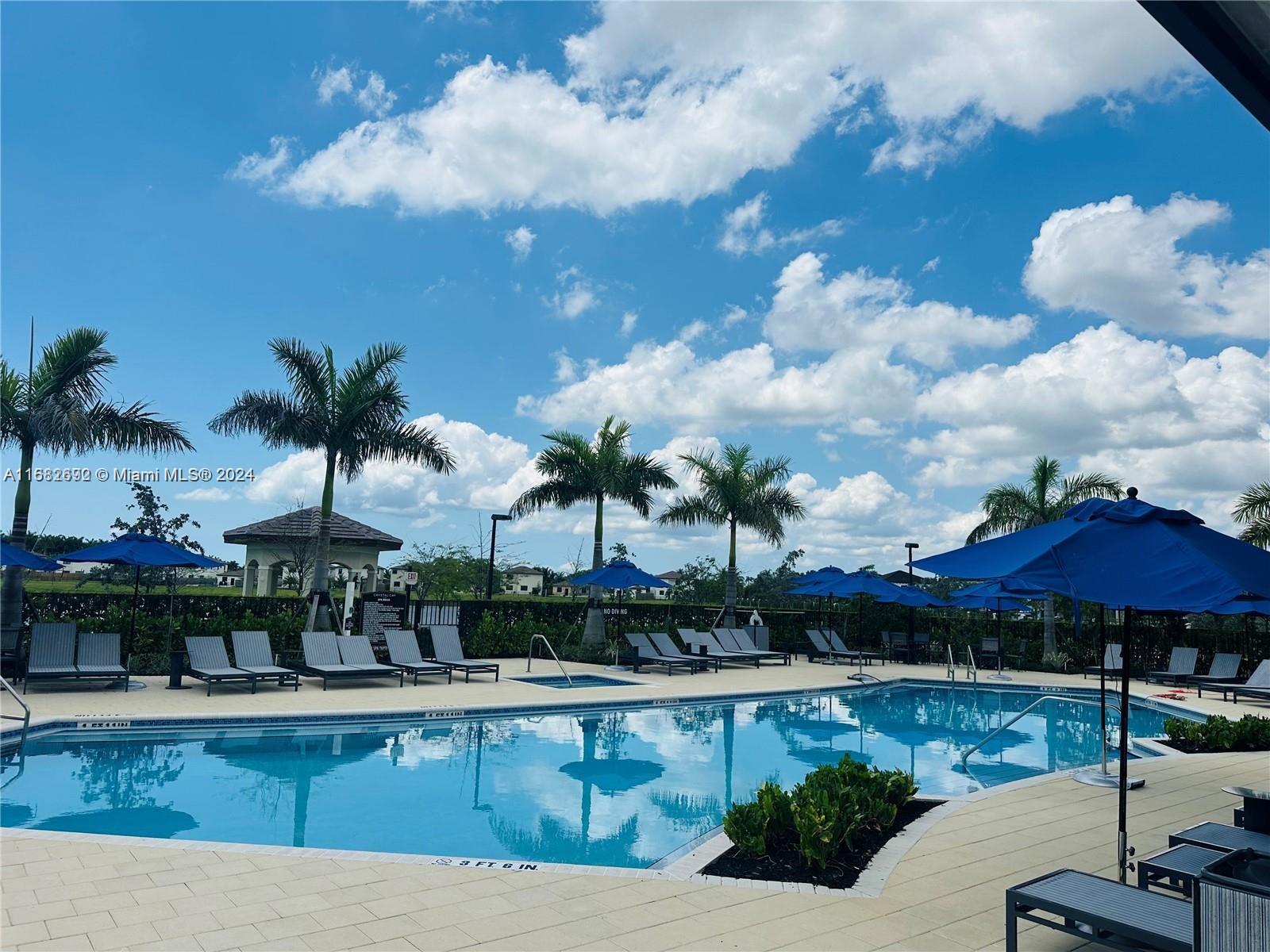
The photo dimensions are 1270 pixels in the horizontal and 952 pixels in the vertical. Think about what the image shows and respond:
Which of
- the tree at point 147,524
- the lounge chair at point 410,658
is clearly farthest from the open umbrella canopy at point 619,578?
the tree at point 147,524

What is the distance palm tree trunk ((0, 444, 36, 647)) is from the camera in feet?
45.7

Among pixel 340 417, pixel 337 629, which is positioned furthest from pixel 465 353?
pixel 337 629

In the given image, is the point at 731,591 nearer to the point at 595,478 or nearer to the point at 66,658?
the point at 595,478

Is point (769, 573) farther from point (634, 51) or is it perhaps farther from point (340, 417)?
point (634, 51)

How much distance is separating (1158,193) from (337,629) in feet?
52.6

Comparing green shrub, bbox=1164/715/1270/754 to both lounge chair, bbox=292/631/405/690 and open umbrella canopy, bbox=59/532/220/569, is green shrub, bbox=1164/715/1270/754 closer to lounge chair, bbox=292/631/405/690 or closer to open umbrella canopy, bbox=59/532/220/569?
lounge chair, bbox=292/631/405/690

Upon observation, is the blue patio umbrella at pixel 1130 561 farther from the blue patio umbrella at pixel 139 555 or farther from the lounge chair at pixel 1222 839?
the blue patio umbrella at pixel 139 555

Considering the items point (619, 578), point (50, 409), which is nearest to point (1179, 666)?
point (619, 578)

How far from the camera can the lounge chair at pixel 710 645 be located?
69.6 ft

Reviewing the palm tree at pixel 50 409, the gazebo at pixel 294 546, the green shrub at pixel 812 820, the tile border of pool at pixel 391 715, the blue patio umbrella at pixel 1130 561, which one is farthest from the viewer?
the gazebo at pixel 294 546

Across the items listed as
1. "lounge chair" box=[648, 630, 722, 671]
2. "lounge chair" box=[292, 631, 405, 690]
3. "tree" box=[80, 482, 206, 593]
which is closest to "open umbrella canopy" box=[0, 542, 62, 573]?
"lounge chair" box=[292, 631, 405, 690]

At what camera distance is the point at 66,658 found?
1355cm

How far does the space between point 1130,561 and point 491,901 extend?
156 inches

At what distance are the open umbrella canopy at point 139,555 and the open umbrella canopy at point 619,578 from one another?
7573 millimetres
